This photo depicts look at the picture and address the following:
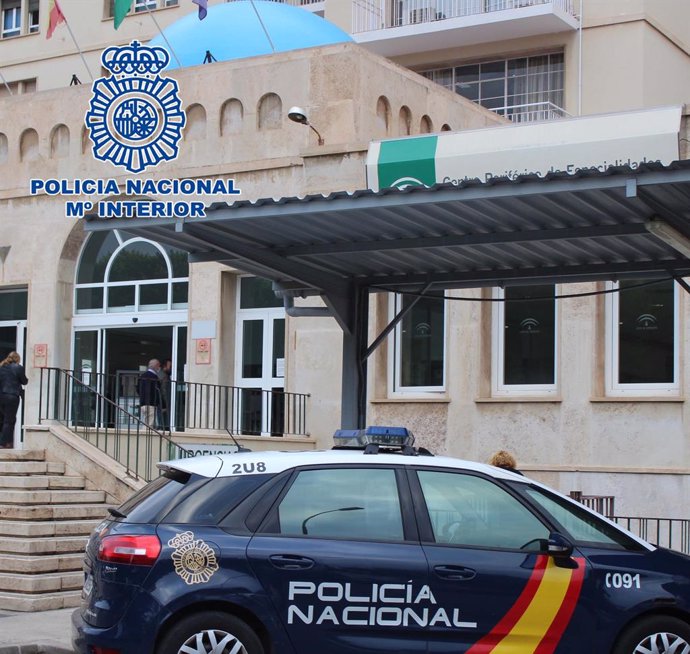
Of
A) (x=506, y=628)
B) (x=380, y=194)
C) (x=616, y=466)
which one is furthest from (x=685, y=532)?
(x=506, y=628)

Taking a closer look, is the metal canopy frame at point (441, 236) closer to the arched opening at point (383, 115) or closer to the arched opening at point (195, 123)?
the arched opening at point (383, 115)

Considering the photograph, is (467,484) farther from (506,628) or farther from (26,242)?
(26,242)

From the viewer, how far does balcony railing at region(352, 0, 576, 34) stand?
31656 mm

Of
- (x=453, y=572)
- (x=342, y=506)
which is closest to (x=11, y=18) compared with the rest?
(x=342, y=506)

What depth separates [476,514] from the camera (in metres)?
8.36

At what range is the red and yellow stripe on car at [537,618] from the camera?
805 cm

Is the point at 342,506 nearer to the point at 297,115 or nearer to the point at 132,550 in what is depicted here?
the point at 132,550

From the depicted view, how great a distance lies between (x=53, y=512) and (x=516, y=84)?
792 inches

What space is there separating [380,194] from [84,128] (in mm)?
12850

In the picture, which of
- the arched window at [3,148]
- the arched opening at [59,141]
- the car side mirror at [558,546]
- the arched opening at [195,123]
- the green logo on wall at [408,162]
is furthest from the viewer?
the arched window at [3,148]

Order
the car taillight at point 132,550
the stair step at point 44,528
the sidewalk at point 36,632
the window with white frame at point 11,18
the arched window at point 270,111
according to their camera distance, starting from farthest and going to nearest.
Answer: the window with white frame at point 11,18 < the arched window at point 270,111 < the stair step at point 44,528 < the sidewalk at point 36,632 < the car taillight at point 132,550

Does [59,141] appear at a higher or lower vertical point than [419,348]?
higher

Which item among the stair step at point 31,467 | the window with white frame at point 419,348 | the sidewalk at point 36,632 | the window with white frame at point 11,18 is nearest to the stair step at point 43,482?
the stair step at point 31,467

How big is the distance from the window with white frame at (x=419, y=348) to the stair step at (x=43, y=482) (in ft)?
17.2
